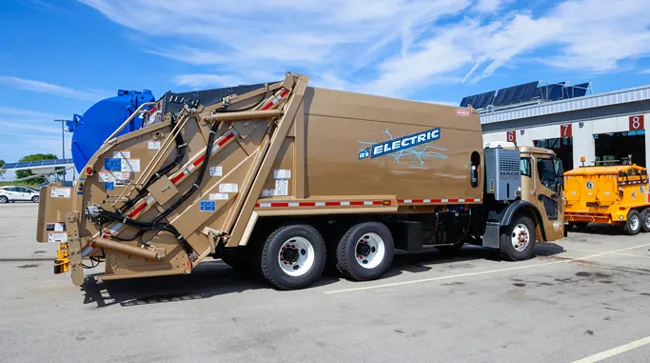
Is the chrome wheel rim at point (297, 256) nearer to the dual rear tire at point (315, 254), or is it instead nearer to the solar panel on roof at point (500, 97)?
the dual rear tire at point (315, 254)

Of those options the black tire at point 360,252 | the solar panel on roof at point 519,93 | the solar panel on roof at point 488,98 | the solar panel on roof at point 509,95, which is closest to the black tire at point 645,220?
the black tire at point 360,252

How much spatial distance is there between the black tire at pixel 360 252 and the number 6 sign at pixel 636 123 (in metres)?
18.9

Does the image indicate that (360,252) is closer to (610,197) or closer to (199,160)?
(199,160)

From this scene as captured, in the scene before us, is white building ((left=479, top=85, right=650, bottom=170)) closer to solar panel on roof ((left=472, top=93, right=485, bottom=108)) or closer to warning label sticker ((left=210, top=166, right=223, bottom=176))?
solar panel on roof ((left=472, top=93, right=485, bottom=108))

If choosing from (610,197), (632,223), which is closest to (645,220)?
(632,223)

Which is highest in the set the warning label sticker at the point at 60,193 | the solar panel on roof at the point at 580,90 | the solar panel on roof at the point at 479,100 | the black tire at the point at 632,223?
the solar panel on roof at the point at 479,100

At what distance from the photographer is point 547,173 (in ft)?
36.8

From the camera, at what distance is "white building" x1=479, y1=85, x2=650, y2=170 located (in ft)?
73.0

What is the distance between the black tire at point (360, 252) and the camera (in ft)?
26.5

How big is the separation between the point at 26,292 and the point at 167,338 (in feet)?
11.8

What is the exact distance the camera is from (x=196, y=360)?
4574 millimetres

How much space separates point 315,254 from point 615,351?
4.21m

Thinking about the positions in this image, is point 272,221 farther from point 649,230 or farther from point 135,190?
point 649,230

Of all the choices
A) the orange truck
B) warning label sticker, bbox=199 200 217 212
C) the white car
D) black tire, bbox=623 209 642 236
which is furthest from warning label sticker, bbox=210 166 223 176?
the white car
